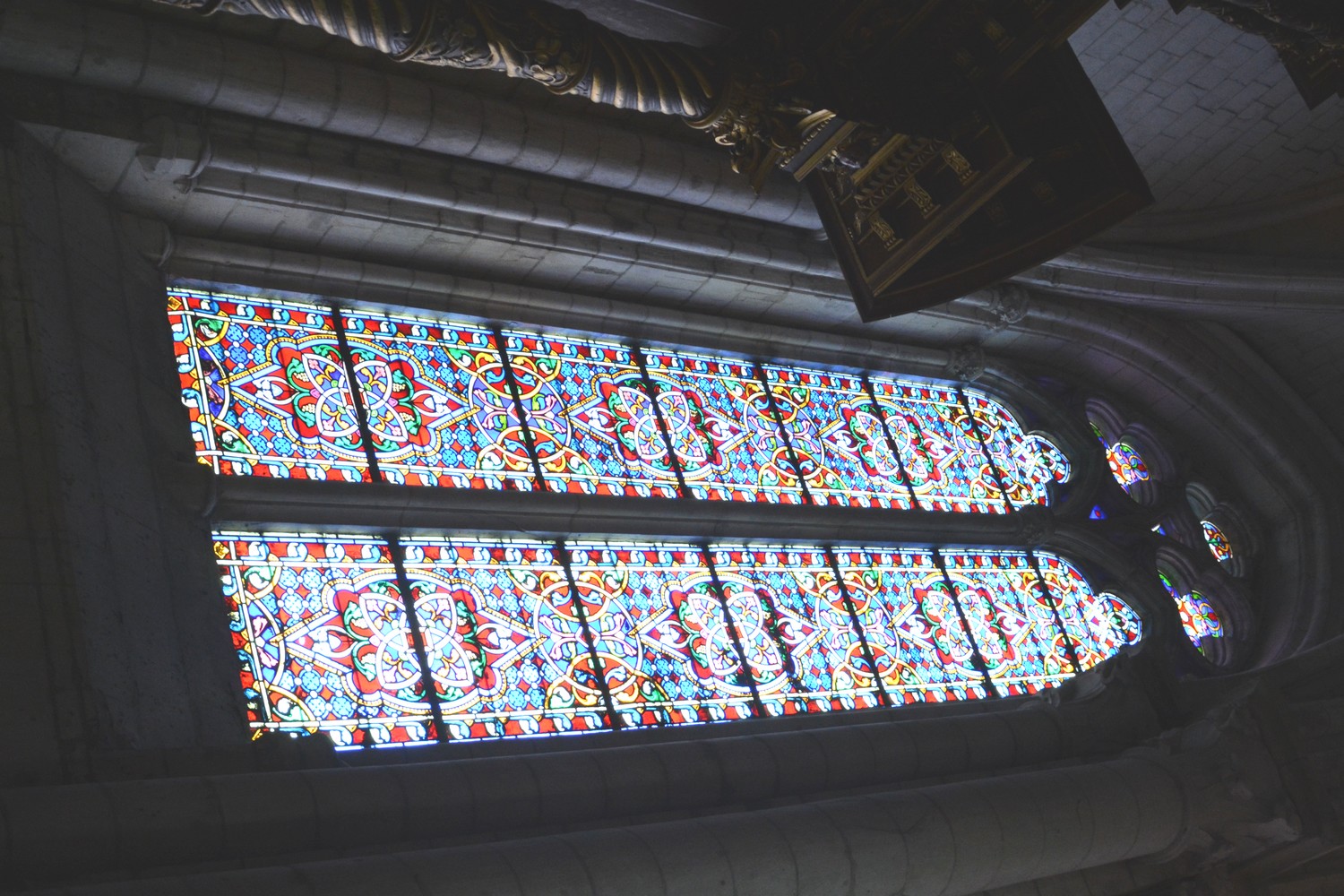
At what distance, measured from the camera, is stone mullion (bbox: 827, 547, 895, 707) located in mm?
9016

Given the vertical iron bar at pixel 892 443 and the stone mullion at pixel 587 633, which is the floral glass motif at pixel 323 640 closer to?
the stone mullion at pixel 587 633

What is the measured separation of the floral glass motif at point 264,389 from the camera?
7.64 metres

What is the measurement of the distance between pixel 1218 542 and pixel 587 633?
6648mm

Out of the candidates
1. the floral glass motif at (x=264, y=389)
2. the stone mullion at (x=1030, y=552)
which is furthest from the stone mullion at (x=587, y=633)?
the stone mullion at (x=1030, y=552)

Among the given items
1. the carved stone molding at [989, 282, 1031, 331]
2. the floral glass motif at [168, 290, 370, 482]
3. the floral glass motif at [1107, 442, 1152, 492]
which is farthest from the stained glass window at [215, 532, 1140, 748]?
the floral glass motif at [1107, 442, 1152, 492]

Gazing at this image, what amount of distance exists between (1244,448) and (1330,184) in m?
2.25

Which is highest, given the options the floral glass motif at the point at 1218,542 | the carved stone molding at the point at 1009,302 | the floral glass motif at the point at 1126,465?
the carved stone molding at the point at 1009,302

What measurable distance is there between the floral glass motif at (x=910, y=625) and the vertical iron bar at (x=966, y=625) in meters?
0.02

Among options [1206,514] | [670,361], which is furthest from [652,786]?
[1206,514]

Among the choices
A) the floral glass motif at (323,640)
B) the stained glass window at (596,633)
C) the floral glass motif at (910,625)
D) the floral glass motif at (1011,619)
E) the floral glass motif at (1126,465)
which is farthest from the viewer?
the floral glass motif at (1126,465)

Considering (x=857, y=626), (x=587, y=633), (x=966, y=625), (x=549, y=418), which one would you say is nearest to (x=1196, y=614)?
(x=966, y=625)

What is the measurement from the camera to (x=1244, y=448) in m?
12.5

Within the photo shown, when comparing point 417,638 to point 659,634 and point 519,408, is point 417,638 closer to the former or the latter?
point 659,634

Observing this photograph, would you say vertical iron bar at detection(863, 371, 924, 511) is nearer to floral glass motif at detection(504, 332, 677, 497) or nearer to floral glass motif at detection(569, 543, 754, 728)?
floral glass motif at detection(504, 332, 677, 497)
